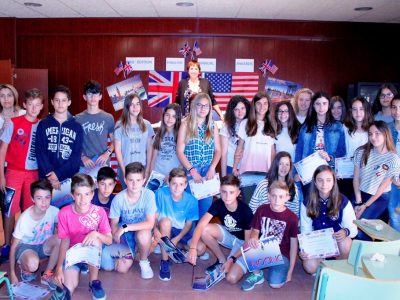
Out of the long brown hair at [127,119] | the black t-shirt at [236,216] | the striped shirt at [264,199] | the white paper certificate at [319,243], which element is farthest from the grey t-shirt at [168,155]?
the white paper certificate at [319,243]

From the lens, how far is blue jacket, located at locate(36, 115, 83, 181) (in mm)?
3689

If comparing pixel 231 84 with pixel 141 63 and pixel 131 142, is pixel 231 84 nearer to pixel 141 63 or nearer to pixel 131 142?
pixel 141 63

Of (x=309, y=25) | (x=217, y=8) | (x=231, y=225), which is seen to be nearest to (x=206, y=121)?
(x=231, y=225)

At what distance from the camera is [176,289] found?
323cm

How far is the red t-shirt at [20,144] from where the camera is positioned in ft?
12.4

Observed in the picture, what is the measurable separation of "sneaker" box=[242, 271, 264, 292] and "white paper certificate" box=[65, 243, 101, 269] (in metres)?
1.18

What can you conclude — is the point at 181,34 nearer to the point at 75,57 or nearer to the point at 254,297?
the point at 75,57

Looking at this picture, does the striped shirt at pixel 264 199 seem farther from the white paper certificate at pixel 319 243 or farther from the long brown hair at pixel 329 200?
the white paper certificate at pixel 319 243

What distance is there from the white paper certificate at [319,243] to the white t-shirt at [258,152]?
94 centimetres

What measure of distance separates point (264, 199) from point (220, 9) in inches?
162

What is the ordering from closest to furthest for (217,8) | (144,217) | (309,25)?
(144,217) < (217,8) < (309,25)

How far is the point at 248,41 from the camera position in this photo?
24.8 ft

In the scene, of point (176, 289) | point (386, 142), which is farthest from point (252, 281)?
point (386, 142)

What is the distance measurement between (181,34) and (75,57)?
2.04 metres
